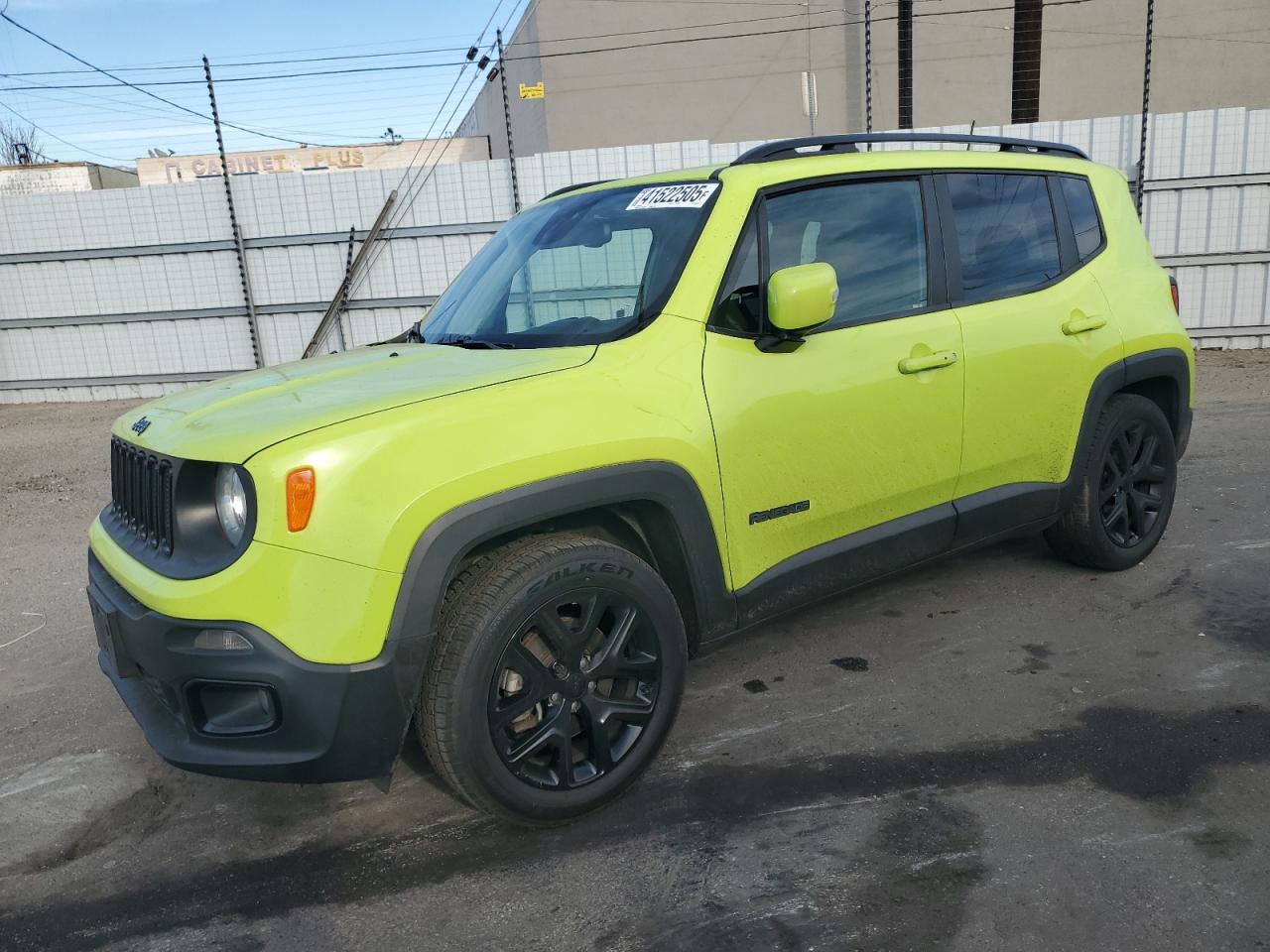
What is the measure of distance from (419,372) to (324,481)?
0.63 meters

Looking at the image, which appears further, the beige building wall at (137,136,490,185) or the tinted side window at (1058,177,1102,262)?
the beige building wall at (137,136,490,185)

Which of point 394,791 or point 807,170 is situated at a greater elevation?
point 807,170

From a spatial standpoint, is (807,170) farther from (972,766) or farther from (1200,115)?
(1200,115)

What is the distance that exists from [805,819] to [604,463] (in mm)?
1124

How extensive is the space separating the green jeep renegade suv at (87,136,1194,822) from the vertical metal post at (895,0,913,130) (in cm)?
1288

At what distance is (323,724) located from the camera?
7.60 ft

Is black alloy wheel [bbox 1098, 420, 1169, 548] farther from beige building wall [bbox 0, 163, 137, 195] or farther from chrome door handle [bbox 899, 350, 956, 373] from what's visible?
beige building wall [bbox 0, 163, 137, 195]

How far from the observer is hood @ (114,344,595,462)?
241 centimetres

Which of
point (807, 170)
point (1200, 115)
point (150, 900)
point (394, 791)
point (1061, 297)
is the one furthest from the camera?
point (1200, 115)

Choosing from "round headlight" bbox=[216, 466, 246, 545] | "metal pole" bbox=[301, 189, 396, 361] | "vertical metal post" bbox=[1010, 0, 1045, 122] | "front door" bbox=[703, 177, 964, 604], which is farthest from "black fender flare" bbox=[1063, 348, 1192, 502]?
"vertical metal post" bbox=[1010, 0, 1045, 122]

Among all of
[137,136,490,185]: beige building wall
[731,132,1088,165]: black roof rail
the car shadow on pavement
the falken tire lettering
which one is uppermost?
[137,136,490,185]: beige building wall

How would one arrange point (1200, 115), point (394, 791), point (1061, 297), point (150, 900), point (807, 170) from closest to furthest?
point (150, 900)
point (394, 791)
point (807, 170)
point (1061, 297)
point (1200, 115)

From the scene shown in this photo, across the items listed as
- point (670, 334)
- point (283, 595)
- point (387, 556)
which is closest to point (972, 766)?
point (670, 334)

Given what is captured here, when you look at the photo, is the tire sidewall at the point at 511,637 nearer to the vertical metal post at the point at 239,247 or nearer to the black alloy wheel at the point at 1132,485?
the black alloy wheel at the point at 1132,485
